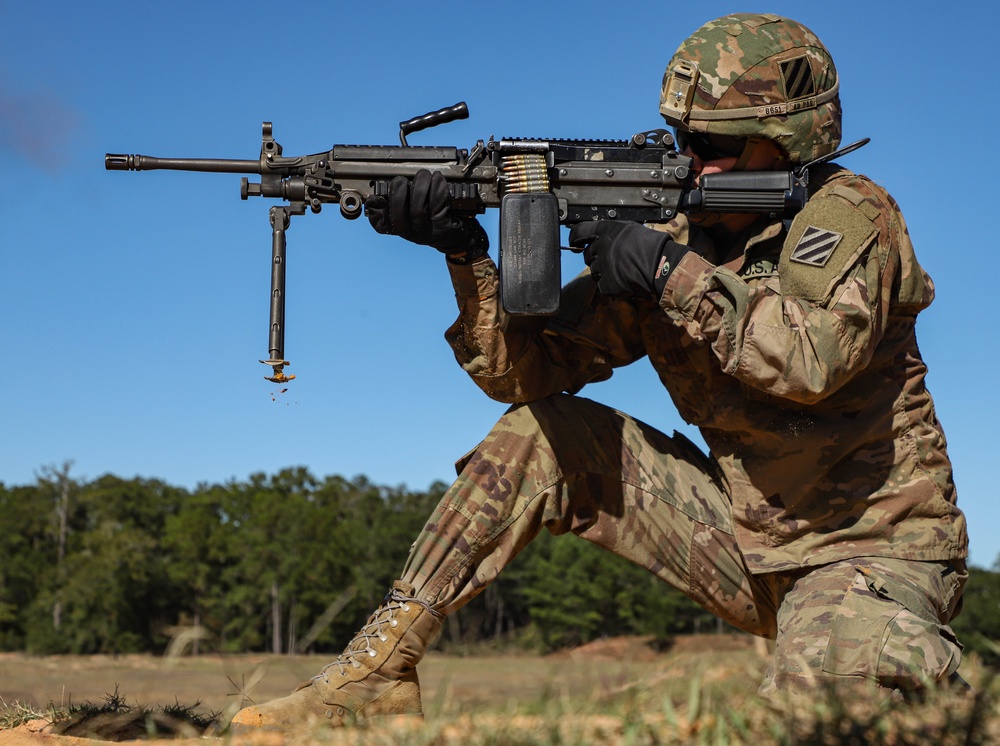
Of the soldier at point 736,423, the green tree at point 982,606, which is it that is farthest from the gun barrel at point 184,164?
the green tree at point 982,606

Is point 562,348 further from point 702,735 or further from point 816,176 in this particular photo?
point 702,735

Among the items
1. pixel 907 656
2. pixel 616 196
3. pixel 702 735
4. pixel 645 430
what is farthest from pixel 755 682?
pixel 616 196

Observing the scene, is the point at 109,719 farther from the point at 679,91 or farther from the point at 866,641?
the point at 679,91

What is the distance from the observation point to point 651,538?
17.0 feet

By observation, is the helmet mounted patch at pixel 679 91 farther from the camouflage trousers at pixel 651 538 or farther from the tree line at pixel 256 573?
the tree line at pixel 256 573

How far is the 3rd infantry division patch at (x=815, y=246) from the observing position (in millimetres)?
4566

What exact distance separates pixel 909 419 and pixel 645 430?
4.13ft

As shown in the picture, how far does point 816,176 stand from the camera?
17.5 feet

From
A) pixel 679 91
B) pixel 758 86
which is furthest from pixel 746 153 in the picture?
pixel 679 91

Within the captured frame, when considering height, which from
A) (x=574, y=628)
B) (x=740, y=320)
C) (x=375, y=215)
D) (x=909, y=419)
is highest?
(x=375, y=215)

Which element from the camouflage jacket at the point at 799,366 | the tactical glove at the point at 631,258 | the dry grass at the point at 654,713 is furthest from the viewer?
the tactical glove at the point at 631,258

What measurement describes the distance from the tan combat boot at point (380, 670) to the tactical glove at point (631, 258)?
170 cm

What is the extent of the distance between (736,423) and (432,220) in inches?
71.7

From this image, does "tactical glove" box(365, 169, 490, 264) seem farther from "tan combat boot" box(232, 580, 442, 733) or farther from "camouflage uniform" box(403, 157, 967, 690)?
"tan combat boot" box(232, 580, 442, 733)
